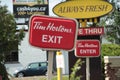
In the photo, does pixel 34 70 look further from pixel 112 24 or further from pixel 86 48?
pixel 86 48

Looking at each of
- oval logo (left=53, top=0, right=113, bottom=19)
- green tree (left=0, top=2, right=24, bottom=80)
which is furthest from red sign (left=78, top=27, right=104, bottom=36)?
green tree (left=0, top=2, right=24, bottom=80)

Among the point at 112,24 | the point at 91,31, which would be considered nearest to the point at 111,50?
the point at 112,24

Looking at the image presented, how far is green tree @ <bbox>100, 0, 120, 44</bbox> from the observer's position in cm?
2271

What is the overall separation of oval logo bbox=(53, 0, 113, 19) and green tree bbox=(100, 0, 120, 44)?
18.3 ft

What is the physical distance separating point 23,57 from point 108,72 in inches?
1279

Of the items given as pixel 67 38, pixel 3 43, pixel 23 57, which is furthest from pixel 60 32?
pixel 23 57

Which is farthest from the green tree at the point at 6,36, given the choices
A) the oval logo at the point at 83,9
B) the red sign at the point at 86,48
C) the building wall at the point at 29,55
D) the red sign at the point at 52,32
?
the building wall at the point at 29,55

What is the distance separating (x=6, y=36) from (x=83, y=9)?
8341mm

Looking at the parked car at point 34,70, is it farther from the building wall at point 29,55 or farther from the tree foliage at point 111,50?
the tree foliage at point 111,50

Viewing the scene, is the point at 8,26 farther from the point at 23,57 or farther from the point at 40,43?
the point at 23,57

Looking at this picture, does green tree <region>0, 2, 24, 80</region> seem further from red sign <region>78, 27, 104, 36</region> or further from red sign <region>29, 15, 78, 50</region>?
red sign <region>29, 15, 78, 50</region>

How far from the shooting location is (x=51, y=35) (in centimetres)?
748

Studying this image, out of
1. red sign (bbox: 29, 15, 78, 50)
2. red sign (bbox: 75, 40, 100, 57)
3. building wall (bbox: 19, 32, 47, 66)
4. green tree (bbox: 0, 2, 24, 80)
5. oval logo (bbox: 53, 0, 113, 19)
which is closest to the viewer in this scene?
red sign (bbox: 29, 15, 78, 50)

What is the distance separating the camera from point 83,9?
669 inches
